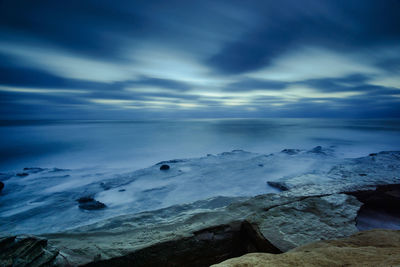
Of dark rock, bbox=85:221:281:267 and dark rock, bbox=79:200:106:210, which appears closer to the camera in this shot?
dark rock, bbox=85:221:281:267

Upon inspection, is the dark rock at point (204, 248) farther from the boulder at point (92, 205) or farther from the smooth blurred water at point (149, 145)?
the smooth blurred water at point (149, 145)

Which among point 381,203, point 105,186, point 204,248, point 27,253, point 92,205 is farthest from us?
point 105,186

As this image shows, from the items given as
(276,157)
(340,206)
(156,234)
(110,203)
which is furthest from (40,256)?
(276,157)

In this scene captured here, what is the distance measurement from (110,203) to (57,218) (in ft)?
5.04

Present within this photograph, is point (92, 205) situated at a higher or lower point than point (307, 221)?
lower

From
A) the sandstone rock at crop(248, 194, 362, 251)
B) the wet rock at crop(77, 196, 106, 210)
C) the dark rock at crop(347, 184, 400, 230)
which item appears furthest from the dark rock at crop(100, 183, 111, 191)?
the dark rock at crop(347, 184, 400, 230)

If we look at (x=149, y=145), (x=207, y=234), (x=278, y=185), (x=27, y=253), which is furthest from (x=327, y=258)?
(x=149, y=145)

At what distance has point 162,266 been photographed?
9.69 ft

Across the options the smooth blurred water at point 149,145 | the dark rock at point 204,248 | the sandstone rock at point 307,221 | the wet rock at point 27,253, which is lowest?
the smooth blurred water at point 149,145

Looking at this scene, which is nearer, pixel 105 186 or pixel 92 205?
pixel 92 205

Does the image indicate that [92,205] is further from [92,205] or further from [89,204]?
[89,204]

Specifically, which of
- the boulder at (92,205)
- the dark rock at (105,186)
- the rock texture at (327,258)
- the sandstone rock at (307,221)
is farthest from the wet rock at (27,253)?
the dark rock at (105,186)

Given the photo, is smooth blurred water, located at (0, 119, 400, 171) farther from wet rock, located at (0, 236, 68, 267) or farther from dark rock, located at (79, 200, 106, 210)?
wet rock, located at (0, 236, 68, 267)

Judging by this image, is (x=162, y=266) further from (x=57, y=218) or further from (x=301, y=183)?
(x=301, y=183)
